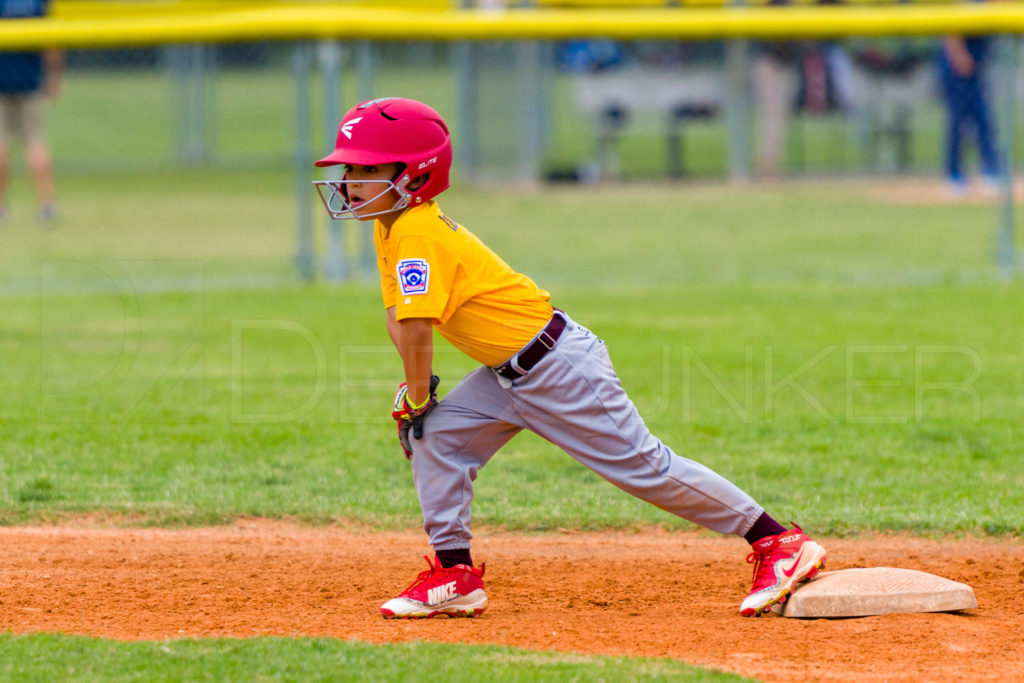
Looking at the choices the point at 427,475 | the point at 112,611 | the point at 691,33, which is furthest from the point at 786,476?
the point at 691,33

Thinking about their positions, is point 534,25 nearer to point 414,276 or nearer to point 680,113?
point 680,113

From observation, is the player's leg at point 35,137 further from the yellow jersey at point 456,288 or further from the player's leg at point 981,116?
the yellow jersey at point 456,288

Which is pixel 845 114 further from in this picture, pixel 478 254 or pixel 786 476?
pixel 478 254

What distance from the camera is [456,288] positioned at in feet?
13.4

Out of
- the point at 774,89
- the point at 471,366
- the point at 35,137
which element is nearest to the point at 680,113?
the point at 774,89

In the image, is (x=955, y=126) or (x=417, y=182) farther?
(x=955, y=126)

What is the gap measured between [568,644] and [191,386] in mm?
4256

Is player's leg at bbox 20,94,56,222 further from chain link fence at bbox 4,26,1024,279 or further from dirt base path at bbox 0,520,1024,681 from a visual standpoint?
dirt base path at bbox 0,520,1024,681

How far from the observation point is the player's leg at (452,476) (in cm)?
A: 423

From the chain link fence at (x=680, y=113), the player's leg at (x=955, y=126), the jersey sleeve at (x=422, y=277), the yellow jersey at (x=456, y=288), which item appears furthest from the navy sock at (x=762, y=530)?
the chain link fence at (x=680, y=113)

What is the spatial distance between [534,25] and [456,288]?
7.24 meters

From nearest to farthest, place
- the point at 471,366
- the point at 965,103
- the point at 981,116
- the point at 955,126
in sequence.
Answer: the point at 471,366
the point at 981,116
the point at 955,126
the point at 965,103

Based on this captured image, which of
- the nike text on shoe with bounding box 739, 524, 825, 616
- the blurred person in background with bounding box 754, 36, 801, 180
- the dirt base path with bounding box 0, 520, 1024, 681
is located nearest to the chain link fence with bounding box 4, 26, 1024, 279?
the blurred person in background with bounding box 754, 36, 801, 180

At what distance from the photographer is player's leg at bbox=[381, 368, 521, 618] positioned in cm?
423
